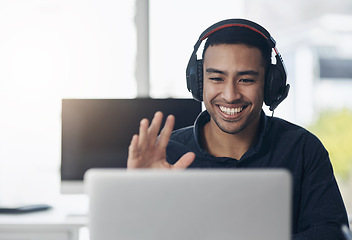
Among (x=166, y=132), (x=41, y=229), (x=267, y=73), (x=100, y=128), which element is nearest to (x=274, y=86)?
Result: (x=267, y=73)

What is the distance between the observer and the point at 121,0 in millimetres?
2656

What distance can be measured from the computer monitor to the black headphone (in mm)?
454

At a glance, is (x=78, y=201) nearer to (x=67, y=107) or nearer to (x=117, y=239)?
(x=67, y=107)

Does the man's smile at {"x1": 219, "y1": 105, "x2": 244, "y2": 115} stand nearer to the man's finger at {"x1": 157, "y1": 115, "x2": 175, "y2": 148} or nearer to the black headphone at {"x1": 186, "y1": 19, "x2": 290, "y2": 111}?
the black headphone at {"x1": 186, "y1": 19, "x2": 290, "y2": 111}

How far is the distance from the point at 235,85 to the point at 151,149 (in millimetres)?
473

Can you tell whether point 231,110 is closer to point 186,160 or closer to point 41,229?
point 186,160

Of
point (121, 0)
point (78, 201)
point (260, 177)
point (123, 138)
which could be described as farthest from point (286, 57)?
point (260, 177)

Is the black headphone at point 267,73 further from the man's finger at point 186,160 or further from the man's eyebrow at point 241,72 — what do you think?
the man's finger at point 186,160

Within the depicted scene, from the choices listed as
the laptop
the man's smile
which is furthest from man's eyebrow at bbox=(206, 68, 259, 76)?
the laptop

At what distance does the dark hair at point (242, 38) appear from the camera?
1.56 metres

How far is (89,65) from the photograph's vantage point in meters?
2.61

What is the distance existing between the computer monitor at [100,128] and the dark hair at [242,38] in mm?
548

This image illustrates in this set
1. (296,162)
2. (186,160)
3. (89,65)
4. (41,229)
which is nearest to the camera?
(186,160)

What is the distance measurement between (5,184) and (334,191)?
70.9 inches
